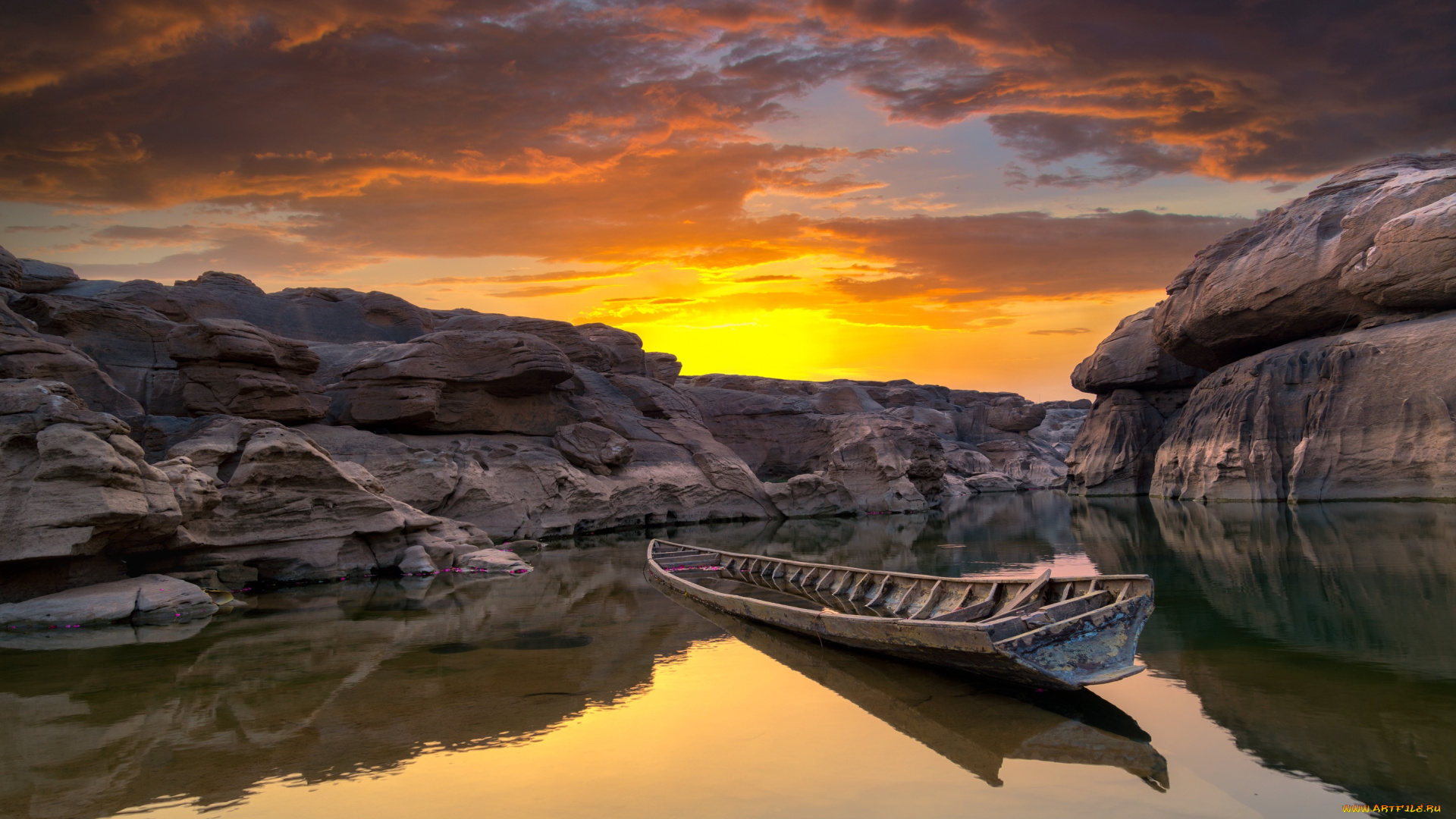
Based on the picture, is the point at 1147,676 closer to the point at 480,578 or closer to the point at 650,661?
the point at 650,661

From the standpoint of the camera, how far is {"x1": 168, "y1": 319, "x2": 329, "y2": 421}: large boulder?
25906 mm

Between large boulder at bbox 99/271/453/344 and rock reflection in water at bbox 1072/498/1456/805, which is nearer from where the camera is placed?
rock reflection in water at bbox 1072/498/1456/805

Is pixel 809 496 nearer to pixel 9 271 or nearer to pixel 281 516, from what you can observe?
pixel 281 516

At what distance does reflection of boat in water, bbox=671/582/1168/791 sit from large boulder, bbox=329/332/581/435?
24000 mm

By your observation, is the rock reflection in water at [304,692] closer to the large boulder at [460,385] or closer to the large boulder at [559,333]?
the large boulder at [460,385]

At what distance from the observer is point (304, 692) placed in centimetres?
988

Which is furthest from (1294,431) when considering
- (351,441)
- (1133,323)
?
(351,441)

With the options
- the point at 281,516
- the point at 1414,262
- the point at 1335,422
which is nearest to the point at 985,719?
the point at 281,516

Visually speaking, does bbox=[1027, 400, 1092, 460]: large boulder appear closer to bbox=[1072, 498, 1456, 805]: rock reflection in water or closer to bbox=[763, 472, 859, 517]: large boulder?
bbox=[763, 472, 859, 517]: large boulder

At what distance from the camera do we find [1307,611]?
41.8 ft

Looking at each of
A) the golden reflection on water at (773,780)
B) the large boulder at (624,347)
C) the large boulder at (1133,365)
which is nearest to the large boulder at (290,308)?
the large boulder at (624,347)

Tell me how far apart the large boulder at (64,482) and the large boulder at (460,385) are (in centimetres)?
1488

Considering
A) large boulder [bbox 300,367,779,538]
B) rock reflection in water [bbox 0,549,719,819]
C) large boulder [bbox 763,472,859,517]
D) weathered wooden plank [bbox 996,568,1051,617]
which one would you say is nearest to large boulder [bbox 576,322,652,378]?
large boulder [bbox 300,367,779,538]

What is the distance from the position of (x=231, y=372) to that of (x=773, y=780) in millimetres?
25857
